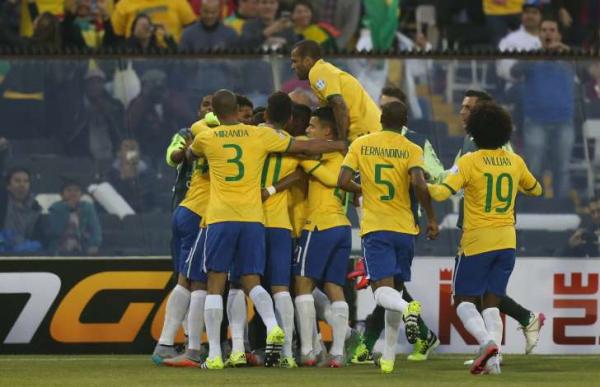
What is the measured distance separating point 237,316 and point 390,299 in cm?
134

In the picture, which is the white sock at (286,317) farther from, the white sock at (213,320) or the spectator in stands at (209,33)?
the spectator in stands at (209,33)

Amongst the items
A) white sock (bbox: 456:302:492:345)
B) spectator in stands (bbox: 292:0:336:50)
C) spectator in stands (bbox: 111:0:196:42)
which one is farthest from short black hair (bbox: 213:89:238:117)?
spectator in stands (bbox: 292:0:336:50)

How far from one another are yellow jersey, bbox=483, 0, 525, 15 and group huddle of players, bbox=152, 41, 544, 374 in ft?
18.0

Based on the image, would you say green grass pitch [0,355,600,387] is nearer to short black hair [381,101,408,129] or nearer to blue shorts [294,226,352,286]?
blue shorts [294,226,352,286]

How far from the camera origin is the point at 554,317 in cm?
1441

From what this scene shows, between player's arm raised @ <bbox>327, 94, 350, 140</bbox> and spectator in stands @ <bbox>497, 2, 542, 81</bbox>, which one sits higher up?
spectator in stands @ <bbox>497, 2, 542, 81</bbox>

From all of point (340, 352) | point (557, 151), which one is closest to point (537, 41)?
point (557, 151)

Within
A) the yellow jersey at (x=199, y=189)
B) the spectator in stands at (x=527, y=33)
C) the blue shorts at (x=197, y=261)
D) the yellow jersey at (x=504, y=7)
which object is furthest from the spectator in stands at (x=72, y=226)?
the yellow jersey at (x=504, y=7)

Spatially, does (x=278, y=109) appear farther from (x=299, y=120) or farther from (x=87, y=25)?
(x=87, y=25)

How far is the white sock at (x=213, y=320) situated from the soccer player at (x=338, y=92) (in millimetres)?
1629

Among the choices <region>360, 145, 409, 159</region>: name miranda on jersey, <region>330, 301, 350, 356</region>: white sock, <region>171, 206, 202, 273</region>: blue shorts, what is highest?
<region>360, 145, 409, 159</region>: name miranda on jersey

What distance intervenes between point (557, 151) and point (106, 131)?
4.20m

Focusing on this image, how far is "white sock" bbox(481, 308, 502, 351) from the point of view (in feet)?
36.5

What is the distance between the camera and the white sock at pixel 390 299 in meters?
11.0
